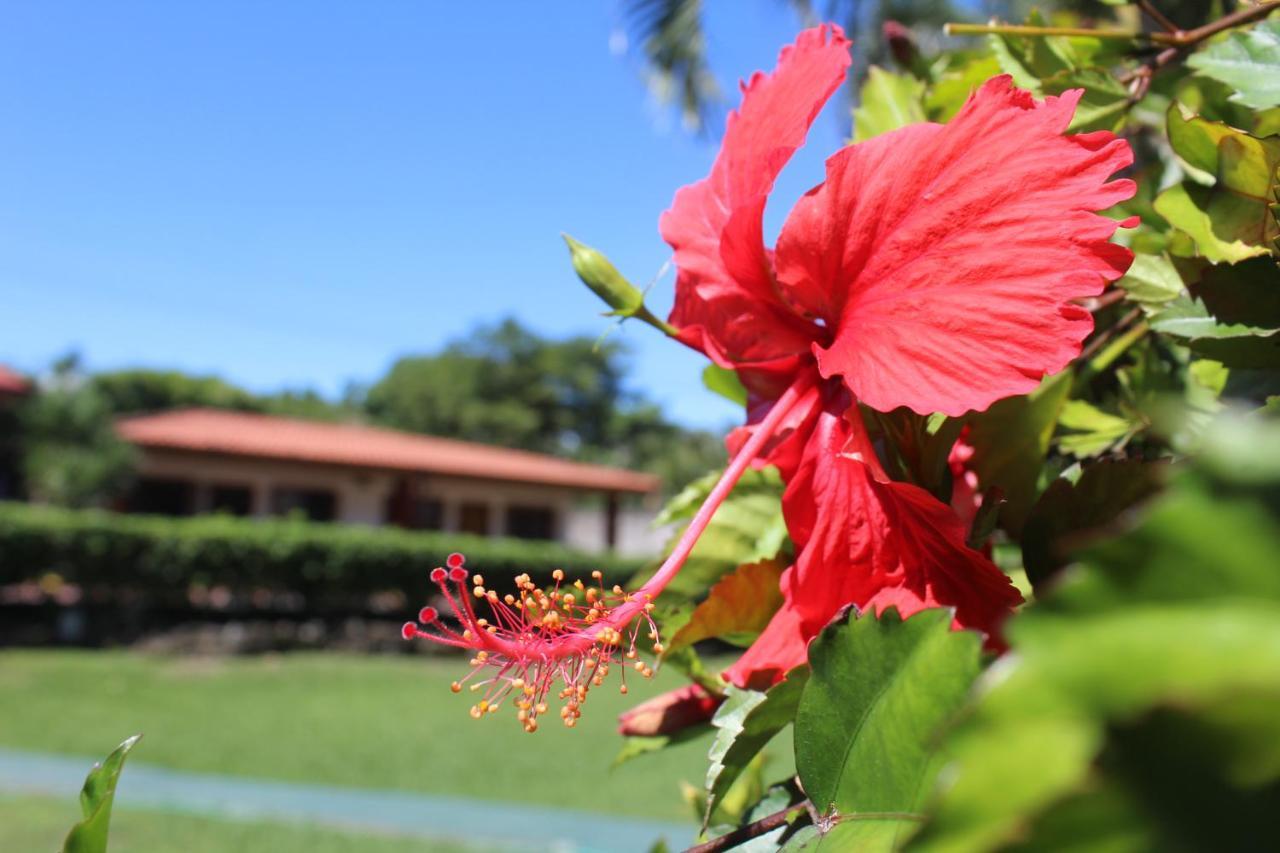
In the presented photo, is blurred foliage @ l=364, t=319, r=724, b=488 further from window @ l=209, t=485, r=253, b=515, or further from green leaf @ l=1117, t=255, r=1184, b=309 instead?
green leaf @ l=1117, t=255, r=1184, b=309

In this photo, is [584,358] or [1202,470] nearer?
[1202,470]

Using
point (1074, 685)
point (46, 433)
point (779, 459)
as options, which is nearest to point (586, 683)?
point (779, 459)

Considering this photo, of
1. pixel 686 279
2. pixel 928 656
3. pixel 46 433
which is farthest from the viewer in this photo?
pixel 46 433

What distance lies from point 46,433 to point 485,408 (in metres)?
22.1

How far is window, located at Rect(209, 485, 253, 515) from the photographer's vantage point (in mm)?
15930

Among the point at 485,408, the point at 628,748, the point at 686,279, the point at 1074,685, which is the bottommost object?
the point at 628,748

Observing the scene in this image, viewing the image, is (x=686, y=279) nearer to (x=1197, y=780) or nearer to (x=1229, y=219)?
(x=1229, y=219)

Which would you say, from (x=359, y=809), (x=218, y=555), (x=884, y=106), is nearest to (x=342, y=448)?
(x=218, y=555)

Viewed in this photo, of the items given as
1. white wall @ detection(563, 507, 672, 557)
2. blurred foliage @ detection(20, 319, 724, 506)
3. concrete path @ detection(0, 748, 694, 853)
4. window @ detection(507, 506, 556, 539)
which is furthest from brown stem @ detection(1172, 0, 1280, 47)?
blurred foliage @ detection(20, 319, 724, 506)

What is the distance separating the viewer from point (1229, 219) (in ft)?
1.54

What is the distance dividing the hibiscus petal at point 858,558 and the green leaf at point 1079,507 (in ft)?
0.16

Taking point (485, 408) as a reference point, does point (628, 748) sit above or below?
below

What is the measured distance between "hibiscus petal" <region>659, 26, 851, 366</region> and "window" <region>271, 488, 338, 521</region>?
16.9 metres

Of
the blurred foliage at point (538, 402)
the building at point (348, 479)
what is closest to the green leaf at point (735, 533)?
the building at point (348, 479)
